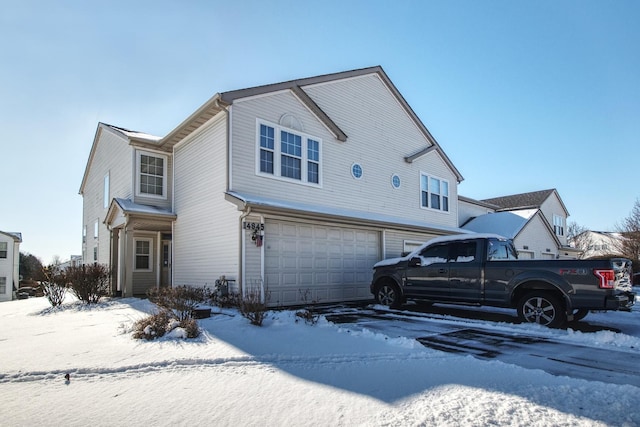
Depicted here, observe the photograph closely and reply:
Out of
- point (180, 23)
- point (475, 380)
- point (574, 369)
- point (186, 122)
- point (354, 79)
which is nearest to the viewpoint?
point (475, 380)

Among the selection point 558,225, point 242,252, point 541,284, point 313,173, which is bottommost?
point 541,284

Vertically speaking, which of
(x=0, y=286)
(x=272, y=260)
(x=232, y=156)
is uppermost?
(x=232, y=156)

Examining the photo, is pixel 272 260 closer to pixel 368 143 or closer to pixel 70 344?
pixel 70 344

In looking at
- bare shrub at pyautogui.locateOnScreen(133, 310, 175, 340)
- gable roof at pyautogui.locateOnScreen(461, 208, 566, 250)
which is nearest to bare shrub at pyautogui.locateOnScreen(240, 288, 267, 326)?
bare shrub at pyautogui.locateOnScreen(133, 310, 175, 340)

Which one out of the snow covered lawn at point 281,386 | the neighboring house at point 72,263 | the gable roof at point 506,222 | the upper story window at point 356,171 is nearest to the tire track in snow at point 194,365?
the snow covered lawn at point 281,386

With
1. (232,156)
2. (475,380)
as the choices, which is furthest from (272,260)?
(475,380)

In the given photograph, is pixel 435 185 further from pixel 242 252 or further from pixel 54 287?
pixel 54 287

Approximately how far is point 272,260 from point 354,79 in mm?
8213

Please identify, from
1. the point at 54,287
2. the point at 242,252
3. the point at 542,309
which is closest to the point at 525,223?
the point at 542,309

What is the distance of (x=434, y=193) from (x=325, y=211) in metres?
8.13

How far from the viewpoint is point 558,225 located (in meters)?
31.9

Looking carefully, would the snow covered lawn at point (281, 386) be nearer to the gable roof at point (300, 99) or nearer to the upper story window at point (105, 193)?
the gable roof at point (300, 99)

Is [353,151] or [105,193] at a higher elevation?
[353,151]

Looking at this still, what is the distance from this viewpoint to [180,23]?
1030cm
